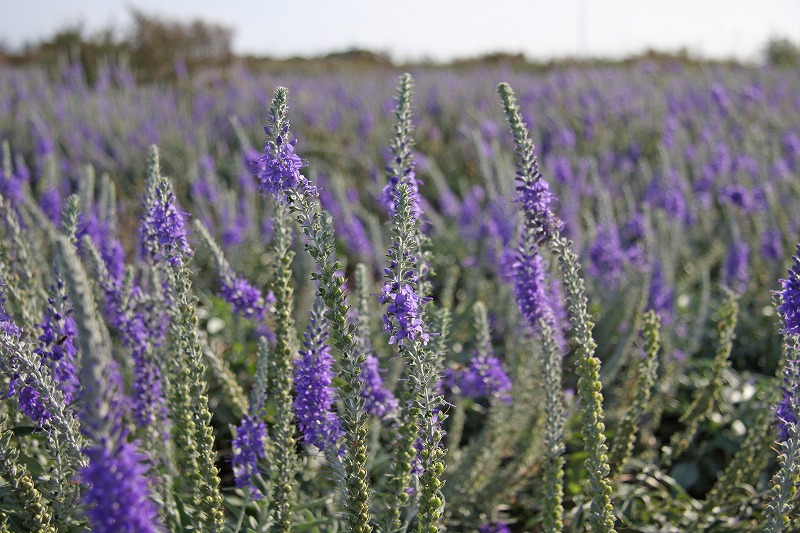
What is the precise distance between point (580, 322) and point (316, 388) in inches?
29.3

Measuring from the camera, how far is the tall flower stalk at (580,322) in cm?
Result: 175

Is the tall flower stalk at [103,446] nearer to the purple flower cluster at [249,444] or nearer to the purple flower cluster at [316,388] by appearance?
the purple flower cluster at [316,388]

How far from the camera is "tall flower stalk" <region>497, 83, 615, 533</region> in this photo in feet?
5.73

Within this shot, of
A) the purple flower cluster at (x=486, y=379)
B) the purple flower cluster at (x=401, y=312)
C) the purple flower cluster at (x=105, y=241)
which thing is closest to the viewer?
the purple flower cluster at (x=401, y=312)

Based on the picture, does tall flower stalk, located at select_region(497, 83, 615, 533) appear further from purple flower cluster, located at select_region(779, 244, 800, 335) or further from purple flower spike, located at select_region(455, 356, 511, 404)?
purple flower spike, located at select_region(455, 356, 511, 404)

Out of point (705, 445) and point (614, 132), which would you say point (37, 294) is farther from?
point (614, 132)

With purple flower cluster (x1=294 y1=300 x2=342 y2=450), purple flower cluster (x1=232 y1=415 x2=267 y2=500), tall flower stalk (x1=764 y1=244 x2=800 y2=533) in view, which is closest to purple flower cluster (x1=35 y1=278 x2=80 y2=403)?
purple flower cluster (x1=232 y1=415 x2=267 y2=500)

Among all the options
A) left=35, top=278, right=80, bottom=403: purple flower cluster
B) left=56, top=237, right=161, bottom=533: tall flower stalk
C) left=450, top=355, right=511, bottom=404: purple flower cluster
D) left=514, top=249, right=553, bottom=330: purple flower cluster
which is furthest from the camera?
left=450, top=355, right=511, bottom=404: purple flower cluster

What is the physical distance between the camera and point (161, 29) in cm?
1670

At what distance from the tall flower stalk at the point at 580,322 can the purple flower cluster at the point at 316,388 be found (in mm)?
671

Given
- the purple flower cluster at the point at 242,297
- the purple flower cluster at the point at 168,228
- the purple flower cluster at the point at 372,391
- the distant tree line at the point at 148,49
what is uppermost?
the distant tree line at the point at 148,49

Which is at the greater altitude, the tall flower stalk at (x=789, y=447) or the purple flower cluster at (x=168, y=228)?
the purple flower cluster at (x=168, y=228)

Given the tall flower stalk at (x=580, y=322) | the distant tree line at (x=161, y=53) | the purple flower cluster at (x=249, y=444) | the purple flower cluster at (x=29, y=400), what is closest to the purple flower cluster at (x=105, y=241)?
the purple flower cluster at (x=29, y=400)

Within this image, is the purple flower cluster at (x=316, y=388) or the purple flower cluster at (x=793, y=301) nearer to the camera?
the purple flower cluster at (x=793, y=301)
